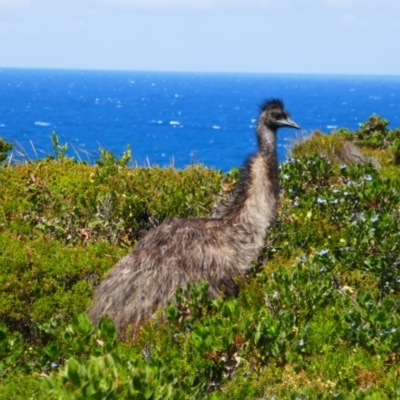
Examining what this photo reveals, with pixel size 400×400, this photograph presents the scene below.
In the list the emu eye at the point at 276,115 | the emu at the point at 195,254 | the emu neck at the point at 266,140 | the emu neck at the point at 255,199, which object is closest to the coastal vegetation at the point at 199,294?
the emu at the point at 195,254

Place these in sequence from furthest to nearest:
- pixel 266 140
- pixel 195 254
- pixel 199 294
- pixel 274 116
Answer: pixel 274 116, pixel 266 140, pixel 195 254, pixel 199 294

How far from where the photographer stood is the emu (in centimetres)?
763

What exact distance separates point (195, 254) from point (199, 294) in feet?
3.69

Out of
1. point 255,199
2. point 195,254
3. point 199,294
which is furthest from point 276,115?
point 199,294

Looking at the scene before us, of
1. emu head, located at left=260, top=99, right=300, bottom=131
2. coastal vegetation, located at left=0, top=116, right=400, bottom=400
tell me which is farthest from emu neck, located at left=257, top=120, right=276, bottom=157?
coastal vegetation, located at left=0, top=116, right=400, bottom=400

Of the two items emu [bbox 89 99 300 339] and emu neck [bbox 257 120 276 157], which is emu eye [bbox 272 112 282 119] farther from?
emu [bbox 89 99 300 339]

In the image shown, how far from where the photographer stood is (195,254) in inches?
313

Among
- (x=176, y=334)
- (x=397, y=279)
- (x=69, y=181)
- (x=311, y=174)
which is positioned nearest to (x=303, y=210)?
(x=311, y=174)

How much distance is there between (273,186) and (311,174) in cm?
299

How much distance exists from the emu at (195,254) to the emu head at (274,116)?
769mm

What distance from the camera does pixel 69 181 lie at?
1188cm

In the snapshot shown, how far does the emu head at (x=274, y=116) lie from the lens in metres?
9.95

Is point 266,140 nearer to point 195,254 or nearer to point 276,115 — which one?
point 276,115

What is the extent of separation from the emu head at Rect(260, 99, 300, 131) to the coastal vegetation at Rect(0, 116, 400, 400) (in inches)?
42.4
